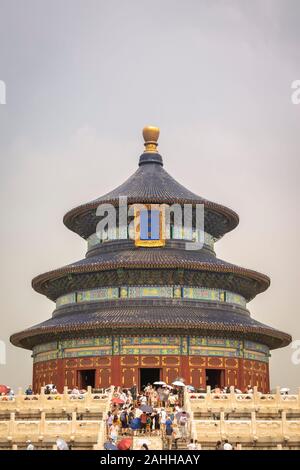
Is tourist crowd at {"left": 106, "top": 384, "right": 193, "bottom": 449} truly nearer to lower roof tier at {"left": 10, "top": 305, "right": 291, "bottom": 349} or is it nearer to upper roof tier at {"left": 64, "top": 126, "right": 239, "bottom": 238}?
lower roof tier at {"left": 10, "top": 305, "right": 291, "bottom": 349}

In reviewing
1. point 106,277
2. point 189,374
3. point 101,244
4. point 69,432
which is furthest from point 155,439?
point 101,244

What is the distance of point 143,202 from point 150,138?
7009 millimetres

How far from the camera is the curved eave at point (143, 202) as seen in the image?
56.8 metres

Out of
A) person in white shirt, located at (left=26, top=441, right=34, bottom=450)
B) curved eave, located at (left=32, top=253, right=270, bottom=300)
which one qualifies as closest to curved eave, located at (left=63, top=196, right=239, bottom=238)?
curved eave, located at (left=32, top=253, right=270, bottom=300)

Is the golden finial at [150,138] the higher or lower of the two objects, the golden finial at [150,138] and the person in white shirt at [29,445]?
the higher

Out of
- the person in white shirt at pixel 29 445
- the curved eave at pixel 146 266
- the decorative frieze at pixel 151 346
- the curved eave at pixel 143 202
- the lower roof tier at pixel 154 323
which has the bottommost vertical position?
the person in white shirt at pixel 29 445

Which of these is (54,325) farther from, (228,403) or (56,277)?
(228,403)

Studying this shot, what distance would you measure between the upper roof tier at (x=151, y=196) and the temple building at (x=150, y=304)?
0.09 m

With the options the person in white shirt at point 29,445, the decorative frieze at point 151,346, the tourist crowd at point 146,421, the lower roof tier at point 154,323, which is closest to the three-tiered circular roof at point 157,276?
the lower roof tier at point 154,323

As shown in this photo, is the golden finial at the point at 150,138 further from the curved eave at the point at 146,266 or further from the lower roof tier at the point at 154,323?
the lower roof tier at the point at 154,323

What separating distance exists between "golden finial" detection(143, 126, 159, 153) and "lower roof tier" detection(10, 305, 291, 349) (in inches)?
504

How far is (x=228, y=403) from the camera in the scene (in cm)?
3691

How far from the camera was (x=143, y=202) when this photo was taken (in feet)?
187

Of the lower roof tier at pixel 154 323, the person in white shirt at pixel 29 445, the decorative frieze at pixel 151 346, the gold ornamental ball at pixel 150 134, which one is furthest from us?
the gold ornamental ball at pixel 150 134
